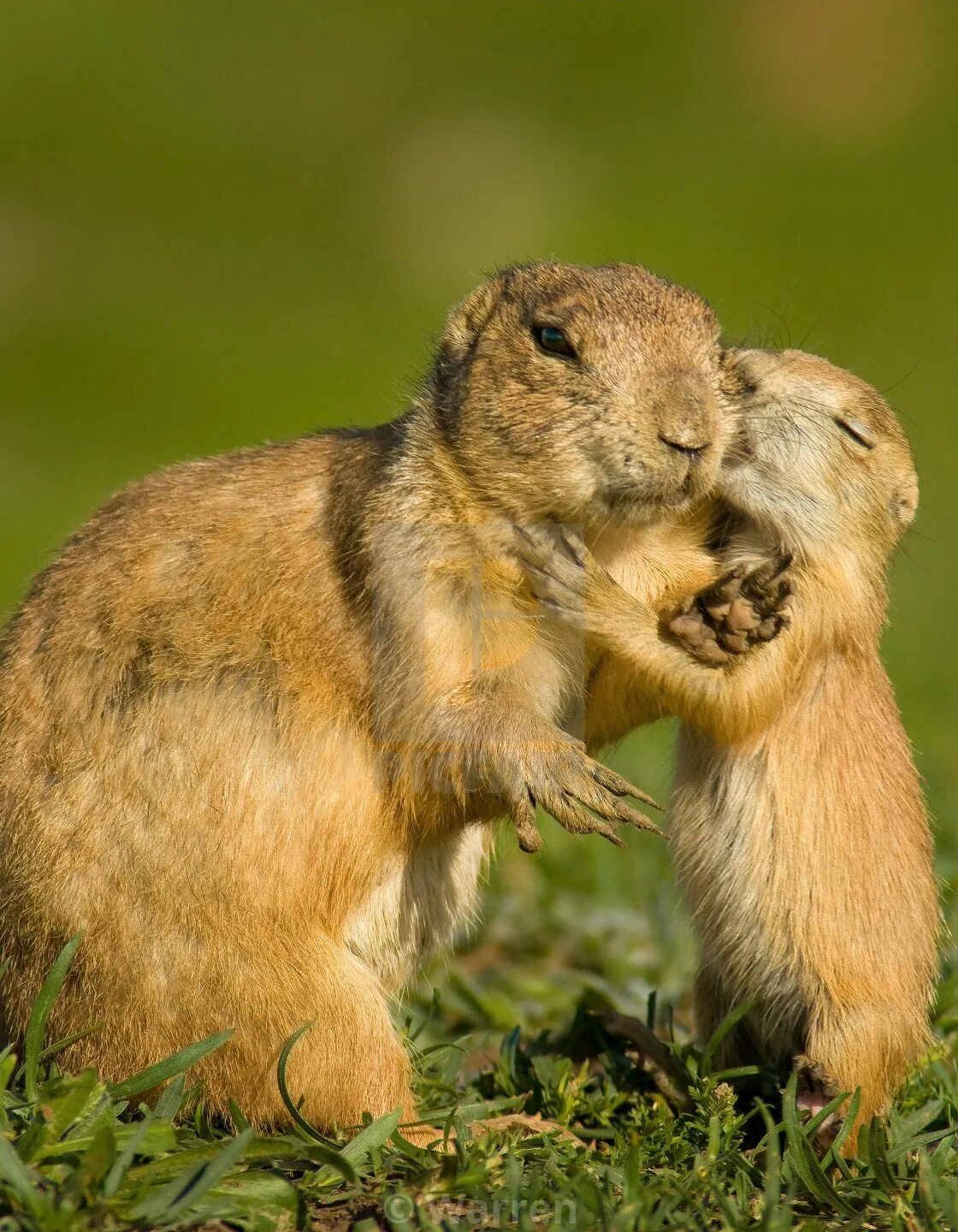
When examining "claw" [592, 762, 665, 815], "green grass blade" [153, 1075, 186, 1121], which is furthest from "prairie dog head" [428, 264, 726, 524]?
"green grass blade" [153, 1075, 186, 1121]

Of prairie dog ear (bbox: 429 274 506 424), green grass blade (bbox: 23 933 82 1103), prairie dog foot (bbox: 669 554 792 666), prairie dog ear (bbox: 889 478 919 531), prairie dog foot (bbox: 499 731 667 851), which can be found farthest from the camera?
prairie dog ear (bbox: 889 478 919 531)

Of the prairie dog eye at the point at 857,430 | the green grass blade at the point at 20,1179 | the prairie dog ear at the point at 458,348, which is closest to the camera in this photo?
the green grass blade at the point at 20,1179

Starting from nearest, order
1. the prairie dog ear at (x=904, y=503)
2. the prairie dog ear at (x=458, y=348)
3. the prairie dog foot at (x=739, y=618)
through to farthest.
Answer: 1. the prairie dog foot at (x=739, y=618)
2. the prairie dog ear at (x=458, y=348)
3. the prairie dog ear at (x=904, y=503)

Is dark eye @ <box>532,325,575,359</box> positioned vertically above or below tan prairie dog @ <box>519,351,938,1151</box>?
above

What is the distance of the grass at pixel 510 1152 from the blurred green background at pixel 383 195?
10.5 m

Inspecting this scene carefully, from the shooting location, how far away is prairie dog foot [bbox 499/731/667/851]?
3.81 m

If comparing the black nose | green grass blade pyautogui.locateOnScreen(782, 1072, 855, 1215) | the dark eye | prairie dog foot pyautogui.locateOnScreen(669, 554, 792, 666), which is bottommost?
green grass blade pyautogui.locateOnScreen(782, 1072, 855, 1215)

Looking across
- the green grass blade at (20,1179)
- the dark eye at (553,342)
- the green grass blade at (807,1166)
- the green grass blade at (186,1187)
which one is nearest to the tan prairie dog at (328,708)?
the dark eye at (553,342)

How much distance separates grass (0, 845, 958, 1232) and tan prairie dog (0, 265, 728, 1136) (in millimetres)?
210

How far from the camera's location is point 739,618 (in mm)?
4164

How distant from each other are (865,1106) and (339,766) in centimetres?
173

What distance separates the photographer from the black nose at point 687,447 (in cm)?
388

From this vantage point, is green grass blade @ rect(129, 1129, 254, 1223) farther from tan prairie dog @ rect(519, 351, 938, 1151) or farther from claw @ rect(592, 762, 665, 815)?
tan prairie dog @ rect(519, 351, 938, 1151)

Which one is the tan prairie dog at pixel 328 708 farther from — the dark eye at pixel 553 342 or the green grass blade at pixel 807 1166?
the green grass blade at pixel 807 1166
